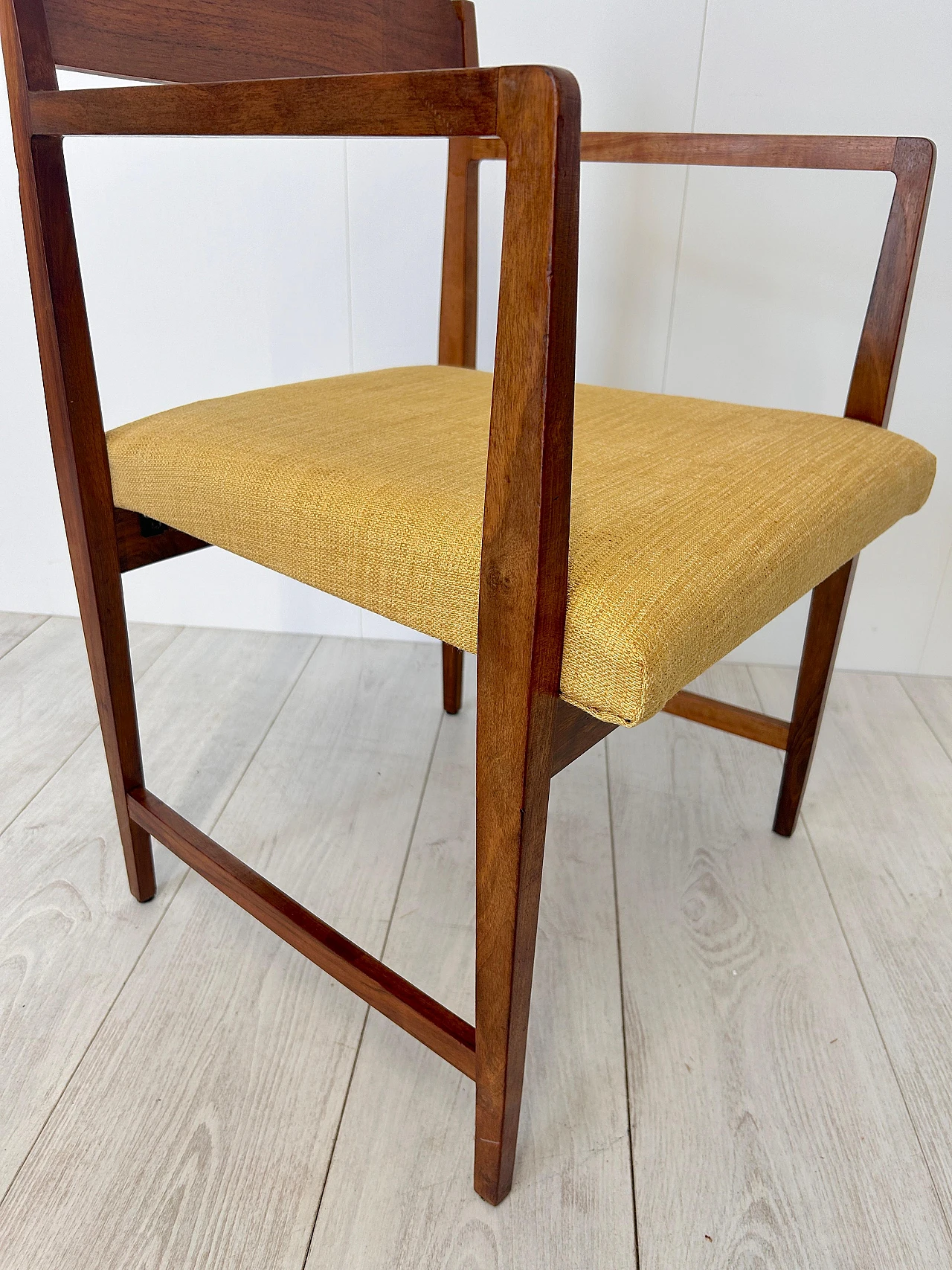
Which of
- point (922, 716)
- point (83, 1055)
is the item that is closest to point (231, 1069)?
point (83, 1055)

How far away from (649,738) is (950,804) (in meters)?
0.37

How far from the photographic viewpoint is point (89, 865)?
0.99 m

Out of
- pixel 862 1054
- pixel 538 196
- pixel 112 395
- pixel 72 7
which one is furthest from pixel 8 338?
pixel 862 1054

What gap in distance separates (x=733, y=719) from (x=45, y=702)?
91 centimetres

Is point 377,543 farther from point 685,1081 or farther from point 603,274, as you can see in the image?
point 603,274

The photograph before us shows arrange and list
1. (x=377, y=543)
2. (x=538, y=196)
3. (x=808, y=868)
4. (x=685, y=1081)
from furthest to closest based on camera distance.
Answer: (x=808, y=868), (x=685, y=1081), (x=377, y=543), (x=538, y=196)

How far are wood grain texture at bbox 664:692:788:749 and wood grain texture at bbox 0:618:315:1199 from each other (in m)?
0.54

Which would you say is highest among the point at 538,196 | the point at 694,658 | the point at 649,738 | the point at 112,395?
the point at 538,196

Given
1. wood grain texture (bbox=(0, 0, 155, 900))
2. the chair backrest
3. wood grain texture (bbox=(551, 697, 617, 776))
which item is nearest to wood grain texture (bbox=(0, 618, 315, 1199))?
wood grain texture (bbox=(0, 0, 155, 900))

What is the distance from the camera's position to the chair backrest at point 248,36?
647 mm

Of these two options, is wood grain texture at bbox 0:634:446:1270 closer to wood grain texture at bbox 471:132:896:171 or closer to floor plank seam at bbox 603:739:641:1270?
floor plank seam at bbox 603:739:641:1270

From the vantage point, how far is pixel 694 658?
0.50m

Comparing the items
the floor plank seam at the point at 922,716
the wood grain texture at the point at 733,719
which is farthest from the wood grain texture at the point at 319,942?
the floor plank seam at the point at 922,716

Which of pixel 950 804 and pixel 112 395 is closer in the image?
pixel 950 804
